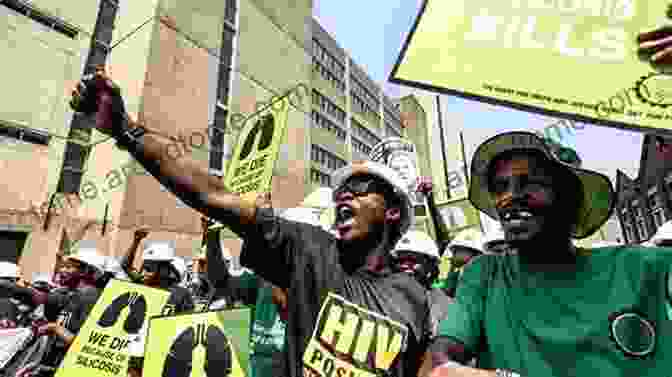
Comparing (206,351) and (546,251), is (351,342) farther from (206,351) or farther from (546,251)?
(206,351)

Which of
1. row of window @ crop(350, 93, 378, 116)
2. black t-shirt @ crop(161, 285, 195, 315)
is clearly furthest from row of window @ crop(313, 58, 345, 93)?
black t-shirt @ crop(161, 285, 195, 315)

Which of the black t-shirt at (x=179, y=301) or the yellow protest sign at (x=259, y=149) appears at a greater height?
the yellow protest sign at (x=259, y=149)

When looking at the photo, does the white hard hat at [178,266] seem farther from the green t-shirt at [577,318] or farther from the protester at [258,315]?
the green t-shirt at [577,318]

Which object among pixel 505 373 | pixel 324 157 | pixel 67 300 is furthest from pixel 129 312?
pixel 324 157

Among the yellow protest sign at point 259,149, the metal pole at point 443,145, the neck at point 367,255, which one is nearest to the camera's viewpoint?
the neck at point 367,255

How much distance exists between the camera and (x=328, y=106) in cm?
4322

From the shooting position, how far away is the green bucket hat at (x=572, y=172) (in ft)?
4.51

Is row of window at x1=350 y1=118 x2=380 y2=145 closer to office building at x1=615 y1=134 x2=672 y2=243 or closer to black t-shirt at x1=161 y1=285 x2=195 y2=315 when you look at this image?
office building at x1=615 y1=134 x2=672 y2=243

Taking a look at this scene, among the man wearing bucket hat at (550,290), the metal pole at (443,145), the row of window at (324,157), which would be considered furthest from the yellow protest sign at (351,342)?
the row of window at (324,157)

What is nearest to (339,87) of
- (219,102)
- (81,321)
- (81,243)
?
(219,102)

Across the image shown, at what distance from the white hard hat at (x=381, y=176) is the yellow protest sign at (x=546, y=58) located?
72cm

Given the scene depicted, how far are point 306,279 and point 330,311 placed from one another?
5.5 inches

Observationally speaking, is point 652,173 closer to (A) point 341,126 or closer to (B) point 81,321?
(B) point 81,321

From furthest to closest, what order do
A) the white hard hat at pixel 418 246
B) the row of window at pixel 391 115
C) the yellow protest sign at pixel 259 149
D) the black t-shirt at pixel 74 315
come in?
1. the row of window at pixel 391 115
2. the black t-shirt at pixel 74 315
3. the white hard hat at pixel 418 246
4. the yellow protest sign at pixel 259 149
